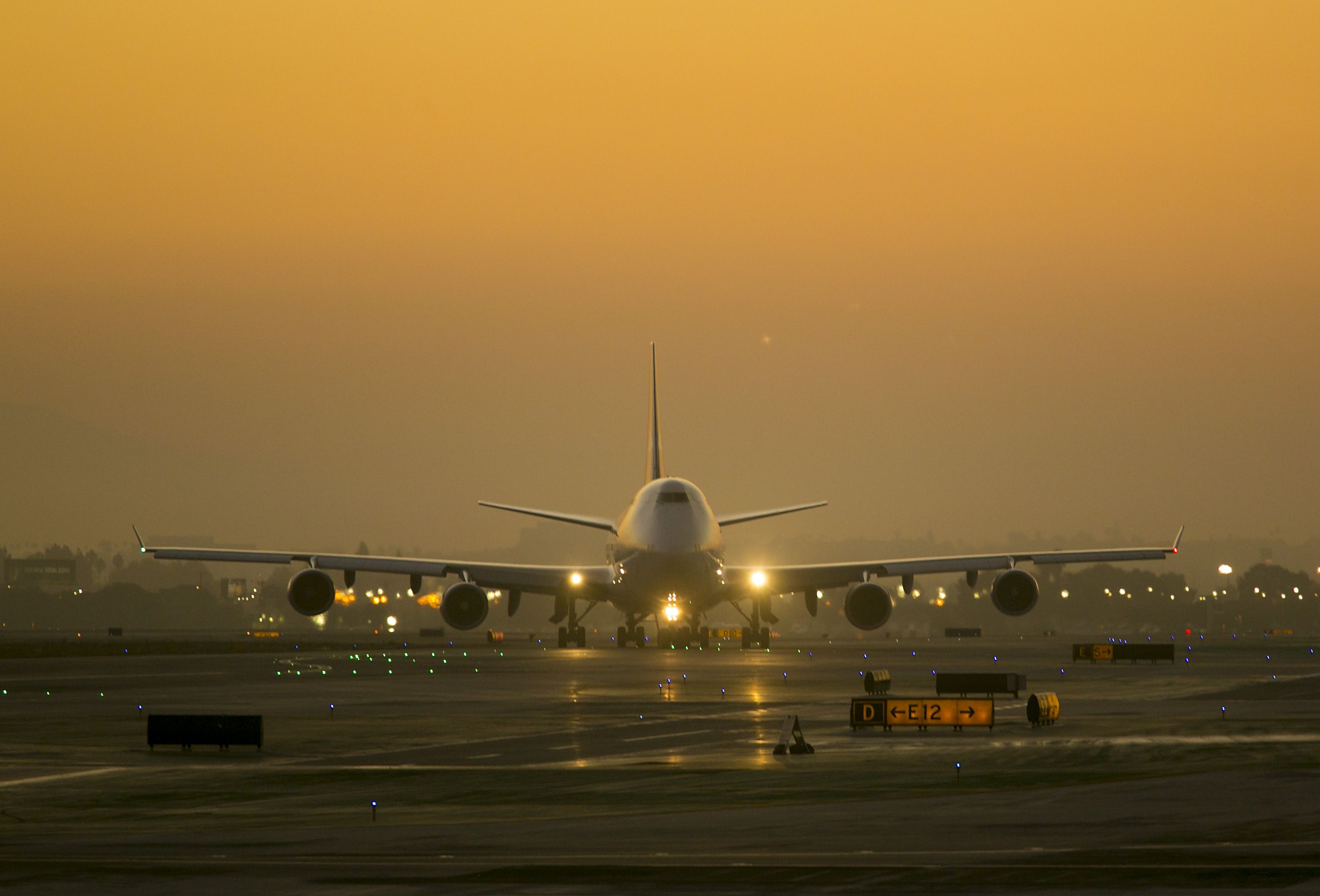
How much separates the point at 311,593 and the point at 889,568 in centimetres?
2298

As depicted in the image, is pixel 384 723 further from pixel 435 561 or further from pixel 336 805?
pixel 435 561

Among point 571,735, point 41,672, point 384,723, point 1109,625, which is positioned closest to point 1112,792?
point 571,735

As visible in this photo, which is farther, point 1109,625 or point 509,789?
point 1109,625

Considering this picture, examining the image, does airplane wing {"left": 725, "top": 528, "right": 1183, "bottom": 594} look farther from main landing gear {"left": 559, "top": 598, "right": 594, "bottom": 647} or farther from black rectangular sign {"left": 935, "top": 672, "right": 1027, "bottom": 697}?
black rectangular sign {"left": 935, "top": 672, "right": 1027, "bottom": 697}

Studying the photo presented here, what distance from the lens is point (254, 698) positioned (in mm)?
38594

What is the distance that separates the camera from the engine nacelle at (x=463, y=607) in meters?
65.0

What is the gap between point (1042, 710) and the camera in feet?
95.3

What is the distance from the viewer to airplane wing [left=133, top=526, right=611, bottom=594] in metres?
67.4

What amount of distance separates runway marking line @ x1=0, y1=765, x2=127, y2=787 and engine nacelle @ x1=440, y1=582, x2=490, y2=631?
136 ft

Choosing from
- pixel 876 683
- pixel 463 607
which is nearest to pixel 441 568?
pixel 463 607

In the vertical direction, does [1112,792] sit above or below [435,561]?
below

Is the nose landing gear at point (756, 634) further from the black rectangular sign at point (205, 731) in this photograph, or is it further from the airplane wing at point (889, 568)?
the black rectangular sign at point (205, 731)

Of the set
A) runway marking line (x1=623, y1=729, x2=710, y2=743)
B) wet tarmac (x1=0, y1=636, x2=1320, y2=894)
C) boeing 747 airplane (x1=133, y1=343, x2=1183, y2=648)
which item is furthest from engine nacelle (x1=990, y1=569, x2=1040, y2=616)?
runway marking line (x1=623, y1=729, x2=710, y2=743)

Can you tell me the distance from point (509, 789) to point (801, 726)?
9.70 m
